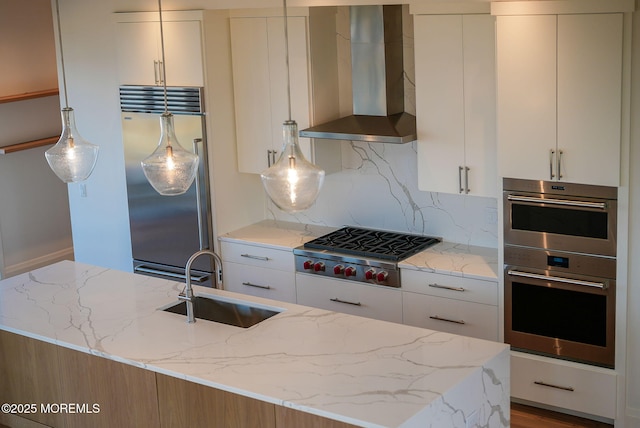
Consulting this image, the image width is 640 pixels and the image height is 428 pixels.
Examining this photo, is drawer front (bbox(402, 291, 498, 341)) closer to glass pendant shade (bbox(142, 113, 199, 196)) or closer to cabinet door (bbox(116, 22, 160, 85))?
glass pendant shade (bbox(142, 113, 199, 196))

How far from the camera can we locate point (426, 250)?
5.64 metres

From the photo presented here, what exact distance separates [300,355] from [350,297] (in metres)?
1.85

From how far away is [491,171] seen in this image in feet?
16.7

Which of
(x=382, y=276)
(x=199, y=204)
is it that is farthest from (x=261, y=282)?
(x=382, y=276)

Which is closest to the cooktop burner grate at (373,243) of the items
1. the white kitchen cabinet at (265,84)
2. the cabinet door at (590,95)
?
the white kitchen cabinet at (265,84)

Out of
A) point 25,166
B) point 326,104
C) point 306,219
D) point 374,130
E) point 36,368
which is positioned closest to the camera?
point 36,368

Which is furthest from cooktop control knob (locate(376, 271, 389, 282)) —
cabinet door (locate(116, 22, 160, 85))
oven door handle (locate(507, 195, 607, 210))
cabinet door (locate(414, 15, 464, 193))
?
cabinet door (locate(116, 22, 160, 85))

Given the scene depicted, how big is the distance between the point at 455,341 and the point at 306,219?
2803 millimetres

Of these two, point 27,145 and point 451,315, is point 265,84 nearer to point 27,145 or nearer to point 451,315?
point 451,315

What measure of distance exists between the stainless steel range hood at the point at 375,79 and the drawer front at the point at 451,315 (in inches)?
41.0

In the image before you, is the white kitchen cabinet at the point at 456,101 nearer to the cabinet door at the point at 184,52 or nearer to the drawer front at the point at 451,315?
the drawer front at the point at 451,315

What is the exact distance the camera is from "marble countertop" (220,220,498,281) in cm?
520

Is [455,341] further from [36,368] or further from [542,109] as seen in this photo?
[36,368]

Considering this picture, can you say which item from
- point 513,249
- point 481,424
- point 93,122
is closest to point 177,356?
point 481,424
